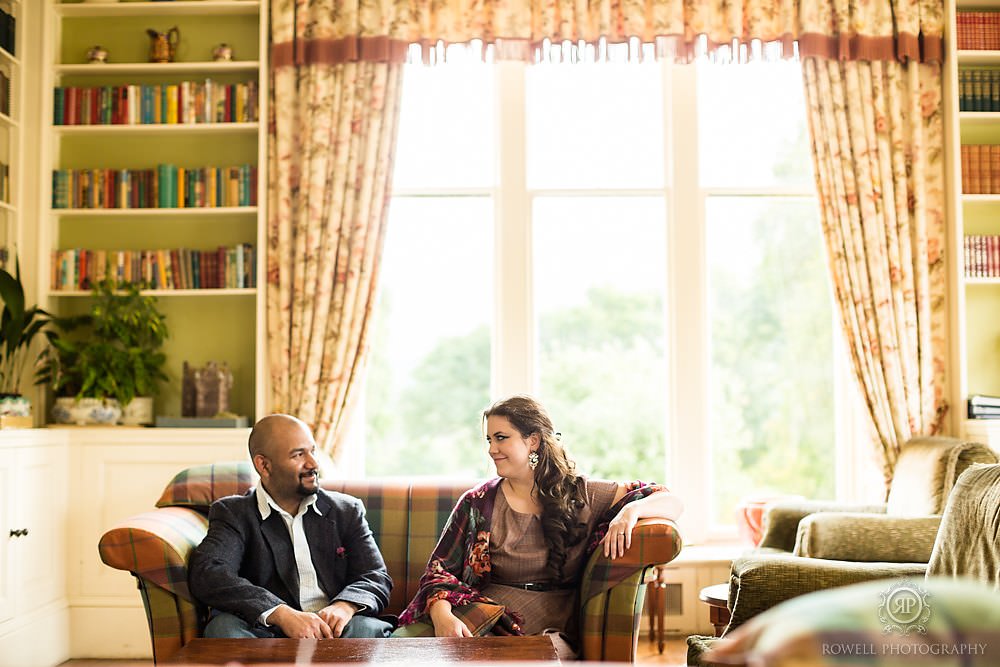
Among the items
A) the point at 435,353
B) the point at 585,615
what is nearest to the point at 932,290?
the point at 435,353

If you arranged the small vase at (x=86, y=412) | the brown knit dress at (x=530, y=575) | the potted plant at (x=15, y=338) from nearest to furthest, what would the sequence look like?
the brown knit dress at (x=530, y=575), the potted plant at (x=15, y=338), the small vase at (x=86, y=412)

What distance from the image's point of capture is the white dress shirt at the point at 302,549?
9.30 feet

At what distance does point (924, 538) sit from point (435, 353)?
7.89 feet

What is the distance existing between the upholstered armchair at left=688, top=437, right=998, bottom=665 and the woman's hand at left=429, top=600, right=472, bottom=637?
574mm

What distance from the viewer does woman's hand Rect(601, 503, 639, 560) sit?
106 inches

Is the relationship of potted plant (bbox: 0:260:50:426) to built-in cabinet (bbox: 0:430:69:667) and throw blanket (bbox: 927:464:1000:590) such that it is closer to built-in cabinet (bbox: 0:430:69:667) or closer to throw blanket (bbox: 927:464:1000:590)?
built-in cabinet (bbox: 0:430:69:667)

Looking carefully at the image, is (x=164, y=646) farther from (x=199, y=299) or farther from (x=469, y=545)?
(x=199, y=299)

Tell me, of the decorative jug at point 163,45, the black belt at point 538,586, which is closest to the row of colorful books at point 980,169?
the black belt at point 538,586

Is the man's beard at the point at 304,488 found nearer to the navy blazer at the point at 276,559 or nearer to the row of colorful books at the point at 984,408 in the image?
the navy blazer at the point at 276,559

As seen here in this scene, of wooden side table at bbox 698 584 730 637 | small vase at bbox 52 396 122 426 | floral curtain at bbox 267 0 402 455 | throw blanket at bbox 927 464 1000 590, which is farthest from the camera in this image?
floral curtain at bbox 267 0 402 455

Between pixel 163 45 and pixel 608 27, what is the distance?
208cm

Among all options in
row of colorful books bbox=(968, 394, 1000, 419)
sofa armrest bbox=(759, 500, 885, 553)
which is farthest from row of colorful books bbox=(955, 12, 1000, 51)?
sofa armrest bbox=(759, 500, 885, 553)

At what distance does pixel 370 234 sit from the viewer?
14.8 ft

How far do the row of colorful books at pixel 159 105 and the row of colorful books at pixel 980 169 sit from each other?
3316 millimetres
